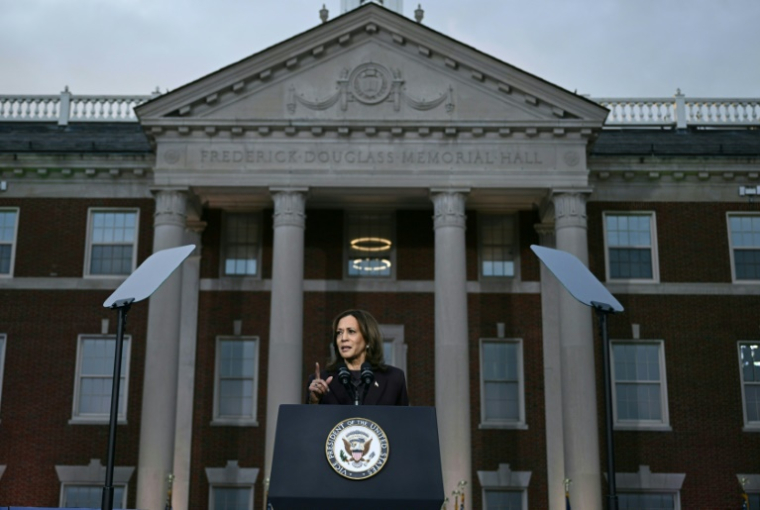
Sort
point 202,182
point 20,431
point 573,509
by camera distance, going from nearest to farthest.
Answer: point 573,509
point 202,182
point 20,431

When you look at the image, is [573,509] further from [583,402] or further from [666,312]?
[666,312]

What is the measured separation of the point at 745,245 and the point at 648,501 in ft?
26.1

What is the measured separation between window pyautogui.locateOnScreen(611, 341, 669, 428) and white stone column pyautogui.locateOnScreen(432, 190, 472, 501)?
544 centimetres

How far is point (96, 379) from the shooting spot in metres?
26.0

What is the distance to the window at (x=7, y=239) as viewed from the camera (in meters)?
26.8

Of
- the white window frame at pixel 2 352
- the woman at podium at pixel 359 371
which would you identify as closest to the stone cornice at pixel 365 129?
the white window frame at pixel 2 352

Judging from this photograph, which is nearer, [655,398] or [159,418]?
[159,418]

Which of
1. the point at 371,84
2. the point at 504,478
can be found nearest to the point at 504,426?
the point at 504,478

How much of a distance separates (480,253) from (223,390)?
330 inches

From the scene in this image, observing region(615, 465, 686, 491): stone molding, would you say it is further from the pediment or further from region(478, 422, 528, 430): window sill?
the pediment

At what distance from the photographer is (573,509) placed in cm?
2203

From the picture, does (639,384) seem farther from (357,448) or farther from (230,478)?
(357,448)

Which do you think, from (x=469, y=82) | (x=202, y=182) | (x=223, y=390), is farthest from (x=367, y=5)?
(x=223, y=390)

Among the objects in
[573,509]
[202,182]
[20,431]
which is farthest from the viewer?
[20,431]
